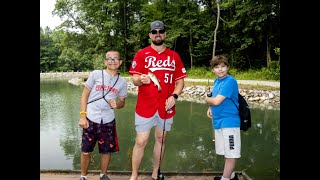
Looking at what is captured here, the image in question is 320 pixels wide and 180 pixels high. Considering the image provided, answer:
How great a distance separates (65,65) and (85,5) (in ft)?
53.5

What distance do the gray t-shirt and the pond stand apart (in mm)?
1640

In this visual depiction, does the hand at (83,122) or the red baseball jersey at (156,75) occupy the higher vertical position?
the red baseball jersey at (156,75)

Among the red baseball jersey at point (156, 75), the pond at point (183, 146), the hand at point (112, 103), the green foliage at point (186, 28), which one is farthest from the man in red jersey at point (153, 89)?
the green foliage at point (186, 28)

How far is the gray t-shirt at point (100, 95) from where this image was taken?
10.2 ft

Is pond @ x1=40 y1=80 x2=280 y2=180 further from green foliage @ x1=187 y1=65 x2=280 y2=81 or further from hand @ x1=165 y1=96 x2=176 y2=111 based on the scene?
green foliage @ x1=187 y1=65 x2=280 y2=81

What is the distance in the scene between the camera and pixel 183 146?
6551mm

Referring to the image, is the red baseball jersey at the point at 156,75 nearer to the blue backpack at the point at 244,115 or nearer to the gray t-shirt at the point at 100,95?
the gray t-shirt at the point at 100,95

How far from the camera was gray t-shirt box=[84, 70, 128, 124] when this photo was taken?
312cm

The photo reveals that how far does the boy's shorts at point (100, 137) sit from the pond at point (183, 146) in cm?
150

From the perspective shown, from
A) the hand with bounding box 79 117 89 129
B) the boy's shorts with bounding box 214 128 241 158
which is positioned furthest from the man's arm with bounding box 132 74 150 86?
the boy's shorts with bounding box 214 128 241 158

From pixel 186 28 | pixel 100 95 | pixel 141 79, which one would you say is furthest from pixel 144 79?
pixel 186 28

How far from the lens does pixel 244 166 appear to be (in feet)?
17.6

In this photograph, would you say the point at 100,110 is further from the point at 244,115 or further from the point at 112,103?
the point at 244,115
